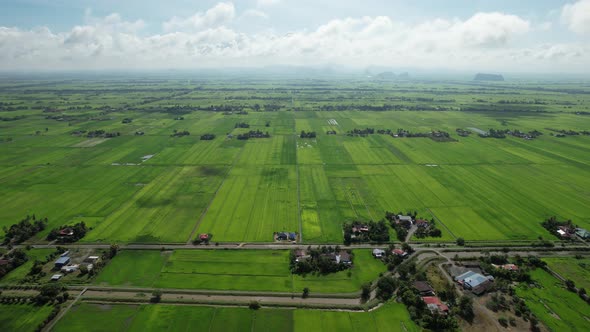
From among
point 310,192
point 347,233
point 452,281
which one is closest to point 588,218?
point 452,281

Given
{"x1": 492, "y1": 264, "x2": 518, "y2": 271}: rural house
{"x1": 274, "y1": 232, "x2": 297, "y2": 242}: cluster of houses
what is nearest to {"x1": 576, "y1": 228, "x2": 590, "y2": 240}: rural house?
{"x1": 492, "y1": 264, "x2": 518, "y2": 271}: rural house

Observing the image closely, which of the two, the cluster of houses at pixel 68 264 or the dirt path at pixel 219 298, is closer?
the dirt path at pixel 219 298

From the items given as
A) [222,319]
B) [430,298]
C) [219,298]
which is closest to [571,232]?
[430,298]

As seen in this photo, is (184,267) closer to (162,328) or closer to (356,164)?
(162,328)

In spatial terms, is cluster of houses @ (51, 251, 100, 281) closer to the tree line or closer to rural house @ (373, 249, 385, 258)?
the tree line

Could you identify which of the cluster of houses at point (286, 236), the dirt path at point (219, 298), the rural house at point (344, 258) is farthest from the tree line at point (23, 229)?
the rural house at point (344, 258)

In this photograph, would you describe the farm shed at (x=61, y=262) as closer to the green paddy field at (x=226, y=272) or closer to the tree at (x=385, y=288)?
the green paddy field at (x=226, y=272)
